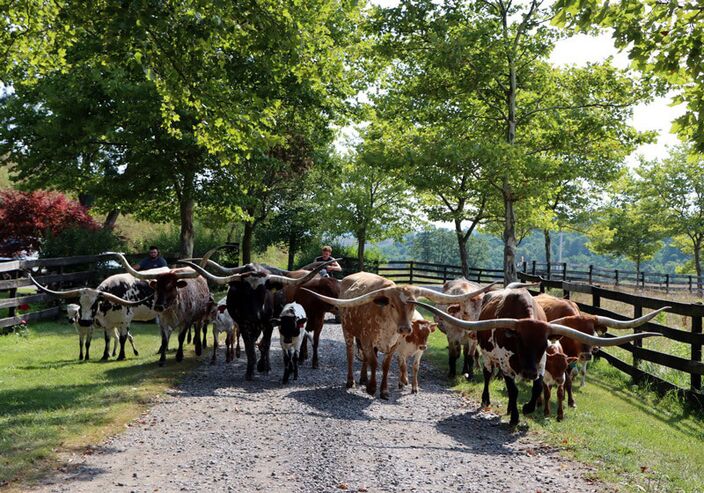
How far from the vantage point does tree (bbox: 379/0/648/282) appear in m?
14.9

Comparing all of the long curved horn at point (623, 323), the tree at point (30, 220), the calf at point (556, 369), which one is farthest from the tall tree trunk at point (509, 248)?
the tree at point (30, 220)

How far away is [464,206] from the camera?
33812 mm

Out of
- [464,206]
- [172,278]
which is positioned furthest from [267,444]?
[464,206]

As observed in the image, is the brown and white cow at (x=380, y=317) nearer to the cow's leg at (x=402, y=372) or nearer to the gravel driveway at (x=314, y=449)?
the cow's leg at (x=402, y=372)

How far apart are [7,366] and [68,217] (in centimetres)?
1281

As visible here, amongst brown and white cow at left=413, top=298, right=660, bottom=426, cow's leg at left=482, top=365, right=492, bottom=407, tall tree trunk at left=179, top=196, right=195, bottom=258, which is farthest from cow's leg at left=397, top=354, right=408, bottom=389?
tall tree trunk at left=179, top=196, right=195, bottom=258

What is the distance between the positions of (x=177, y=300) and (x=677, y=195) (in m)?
42.7

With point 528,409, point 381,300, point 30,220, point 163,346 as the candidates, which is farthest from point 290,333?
point 30,220

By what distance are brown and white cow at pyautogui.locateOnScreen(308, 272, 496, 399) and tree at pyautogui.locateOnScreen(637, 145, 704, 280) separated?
40.0 m

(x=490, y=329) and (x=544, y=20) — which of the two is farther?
(x=544, y=20)

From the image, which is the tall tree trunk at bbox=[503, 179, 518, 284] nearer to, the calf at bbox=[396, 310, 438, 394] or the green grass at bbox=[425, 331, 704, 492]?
the green grass at bbox=[425, 331, 704, 492]

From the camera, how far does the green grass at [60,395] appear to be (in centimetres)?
662

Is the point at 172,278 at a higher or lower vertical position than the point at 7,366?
higher

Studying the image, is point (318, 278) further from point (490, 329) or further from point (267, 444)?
point (267, 444)
